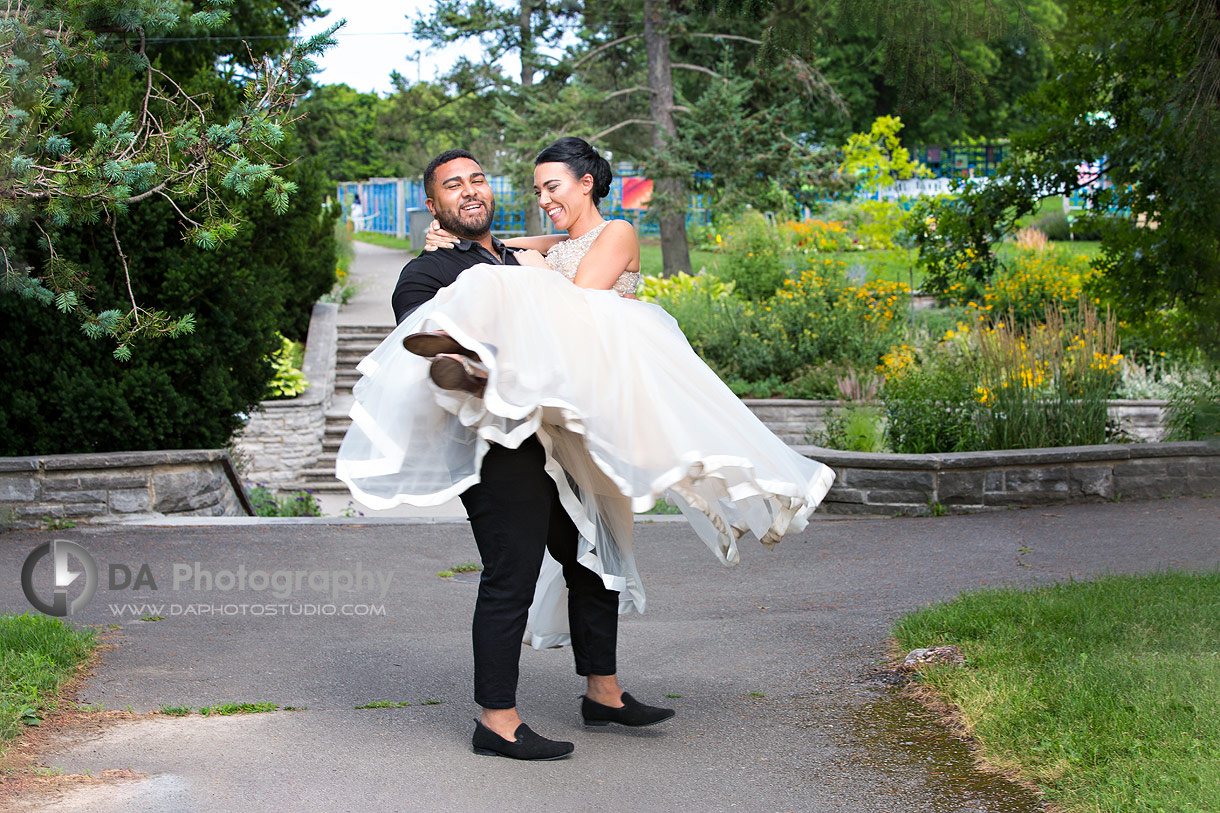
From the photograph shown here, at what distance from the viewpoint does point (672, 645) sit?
17.5 ft

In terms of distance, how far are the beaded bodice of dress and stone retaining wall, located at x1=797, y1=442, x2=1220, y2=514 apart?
476 cm

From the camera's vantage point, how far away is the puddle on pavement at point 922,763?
11.3 ft

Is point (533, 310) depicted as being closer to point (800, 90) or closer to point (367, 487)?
point (367, 487)

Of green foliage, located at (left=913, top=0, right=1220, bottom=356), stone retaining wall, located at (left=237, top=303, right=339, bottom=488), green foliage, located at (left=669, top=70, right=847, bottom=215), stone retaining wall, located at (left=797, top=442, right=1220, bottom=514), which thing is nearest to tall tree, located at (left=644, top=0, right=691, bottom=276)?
green foliage, located at (left=669, top=70, right=847, bottom=215)

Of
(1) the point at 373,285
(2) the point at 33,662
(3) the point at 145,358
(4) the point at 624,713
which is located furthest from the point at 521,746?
(1) the point at 373,285

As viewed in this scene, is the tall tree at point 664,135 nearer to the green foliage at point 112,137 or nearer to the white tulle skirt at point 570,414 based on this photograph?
the green foliage at point 112,137

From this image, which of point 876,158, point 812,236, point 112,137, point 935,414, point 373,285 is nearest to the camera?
point 112,137

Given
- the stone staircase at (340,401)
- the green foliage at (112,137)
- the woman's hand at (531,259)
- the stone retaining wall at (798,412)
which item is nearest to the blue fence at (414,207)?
the stone staircase at (340,401)

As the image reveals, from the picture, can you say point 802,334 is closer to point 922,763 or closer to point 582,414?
point 922,763

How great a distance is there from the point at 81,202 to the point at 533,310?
2650mm

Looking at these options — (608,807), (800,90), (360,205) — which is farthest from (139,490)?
(360,205)

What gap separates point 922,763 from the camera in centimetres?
378

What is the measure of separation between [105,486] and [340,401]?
25.9ft

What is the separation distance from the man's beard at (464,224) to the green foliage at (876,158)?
17372 millimetres
